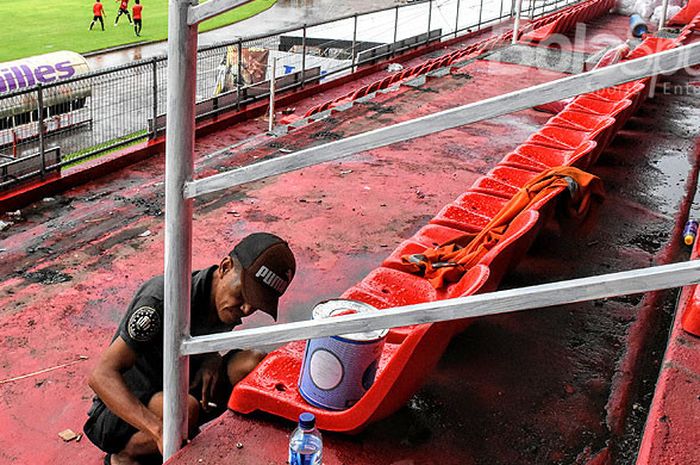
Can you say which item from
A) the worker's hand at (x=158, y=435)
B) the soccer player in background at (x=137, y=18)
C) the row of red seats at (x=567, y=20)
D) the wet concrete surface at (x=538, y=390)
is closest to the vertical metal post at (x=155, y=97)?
the wet concrete surface at (x=538, y=390)

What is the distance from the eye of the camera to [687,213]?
19.6 feet

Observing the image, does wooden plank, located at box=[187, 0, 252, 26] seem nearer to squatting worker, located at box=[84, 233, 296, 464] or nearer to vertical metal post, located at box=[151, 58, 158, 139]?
squatting worker, located at box=[84, 233, 296, 464]

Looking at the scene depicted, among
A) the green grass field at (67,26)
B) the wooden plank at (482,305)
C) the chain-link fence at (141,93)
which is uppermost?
Result: the wooden plank at (482,305)

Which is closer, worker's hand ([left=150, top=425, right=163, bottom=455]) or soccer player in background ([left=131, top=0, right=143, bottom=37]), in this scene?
worker's hand ([left=150, top=425, right=163, bottom=455])

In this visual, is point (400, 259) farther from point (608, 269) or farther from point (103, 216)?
point (103, 216)

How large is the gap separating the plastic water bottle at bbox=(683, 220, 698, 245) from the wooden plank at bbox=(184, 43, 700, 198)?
3.79 meters

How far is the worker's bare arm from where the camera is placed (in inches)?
114

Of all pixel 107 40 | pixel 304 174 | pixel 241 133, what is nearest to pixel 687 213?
pixel 304 174

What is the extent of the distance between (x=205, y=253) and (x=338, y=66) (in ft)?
41.8

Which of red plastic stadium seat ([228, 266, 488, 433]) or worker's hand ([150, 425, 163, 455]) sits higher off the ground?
red plastic stadium seat ([228, 266, 488, 433])

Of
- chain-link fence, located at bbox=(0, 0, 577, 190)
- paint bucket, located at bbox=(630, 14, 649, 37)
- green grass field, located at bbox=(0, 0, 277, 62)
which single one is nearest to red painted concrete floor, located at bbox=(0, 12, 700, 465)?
chain-link fence, located at bbox=(0, 0, 577, 190)

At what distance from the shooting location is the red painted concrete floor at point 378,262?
2.97m

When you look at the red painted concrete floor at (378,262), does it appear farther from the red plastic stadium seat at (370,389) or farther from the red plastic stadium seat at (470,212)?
the red plastic stadium seat at (470,212)

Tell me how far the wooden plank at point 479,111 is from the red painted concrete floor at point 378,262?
3.94ft
